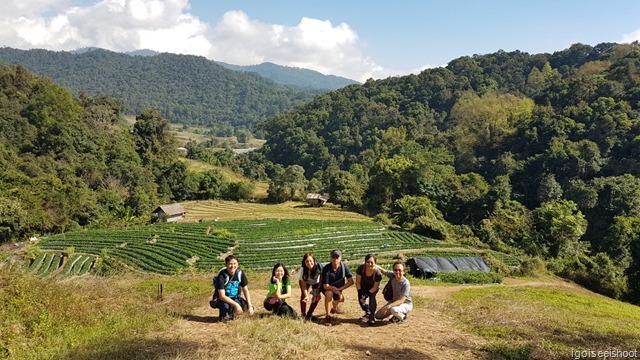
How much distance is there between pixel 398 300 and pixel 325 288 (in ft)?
4.96

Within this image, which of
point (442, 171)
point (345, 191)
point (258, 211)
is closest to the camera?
point (258, 211)

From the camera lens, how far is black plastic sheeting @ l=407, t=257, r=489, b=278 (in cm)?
2554

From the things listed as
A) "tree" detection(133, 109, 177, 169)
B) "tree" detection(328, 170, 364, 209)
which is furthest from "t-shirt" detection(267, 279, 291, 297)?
"tree" detection(133, 109, 177, 169)

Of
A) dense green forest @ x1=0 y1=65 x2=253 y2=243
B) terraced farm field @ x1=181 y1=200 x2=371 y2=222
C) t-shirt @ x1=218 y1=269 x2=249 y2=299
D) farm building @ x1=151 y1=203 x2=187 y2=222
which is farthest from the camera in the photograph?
terraced farm field @ x1=181 y1=200 x2=371 y2=222

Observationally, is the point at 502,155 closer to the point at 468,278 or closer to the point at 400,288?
the point at 468,278

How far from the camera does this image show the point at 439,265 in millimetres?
28328

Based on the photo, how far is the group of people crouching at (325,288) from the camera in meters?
8.01

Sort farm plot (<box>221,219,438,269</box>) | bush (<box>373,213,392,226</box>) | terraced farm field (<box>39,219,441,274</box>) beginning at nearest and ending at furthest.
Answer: terraced farm field (<box>39,219,441,274</box>) < farm plot (<box>221,219,438,269</box>) < bush (<box>373,213,392,226</box>)

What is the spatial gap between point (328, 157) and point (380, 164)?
3239 centimetres

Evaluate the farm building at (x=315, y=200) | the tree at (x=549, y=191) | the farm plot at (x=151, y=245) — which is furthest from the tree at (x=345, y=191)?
the farm plot at (x=151, y=245)

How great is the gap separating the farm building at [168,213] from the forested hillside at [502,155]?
20.3 metres

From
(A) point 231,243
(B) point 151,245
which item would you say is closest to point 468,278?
(A) point 231,243

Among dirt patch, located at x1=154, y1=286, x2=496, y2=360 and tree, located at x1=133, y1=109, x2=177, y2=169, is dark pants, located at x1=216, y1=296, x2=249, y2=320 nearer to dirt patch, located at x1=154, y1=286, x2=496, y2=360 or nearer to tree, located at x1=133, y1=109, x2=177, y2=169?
dirt patch, located at x1=154, y1=286, x2=496, y2=360

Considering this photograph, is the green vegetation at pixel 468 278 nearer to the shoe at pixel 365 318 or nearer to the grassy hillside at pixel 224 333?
the grassy hillside at pixel 224 333
